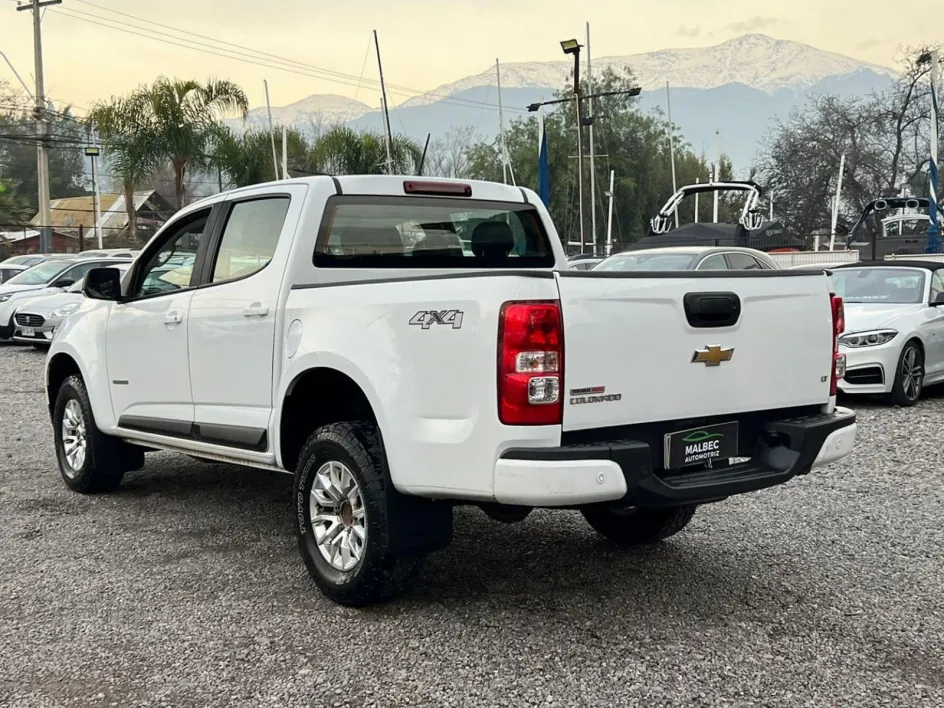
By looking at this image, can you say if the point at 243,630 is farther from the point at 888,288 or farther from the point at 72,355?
the point at 888,288

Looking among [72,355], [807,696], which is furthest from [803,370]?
[72,355]

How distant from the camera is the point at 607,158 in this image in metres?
66.5

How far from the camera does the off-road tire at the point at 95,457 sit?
6.60 m

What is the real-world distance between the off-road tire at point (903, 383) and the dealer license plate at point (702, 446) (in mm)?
6794

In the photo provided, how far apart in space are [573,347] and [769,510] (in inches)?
119

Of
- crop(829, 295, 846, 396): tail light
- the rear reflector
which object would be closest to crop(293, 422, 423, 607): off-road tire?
the rear reflector

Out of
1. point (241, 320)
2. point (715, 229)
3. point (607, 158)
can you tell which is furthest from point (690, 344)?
point (607, 158)

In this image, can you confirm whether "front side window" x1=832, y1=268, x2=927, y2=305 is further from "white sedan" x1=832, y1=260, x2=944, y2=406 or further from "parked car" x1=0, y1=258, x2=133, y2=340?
"parked car" x1=0, y1=258, x2=133, y2=340

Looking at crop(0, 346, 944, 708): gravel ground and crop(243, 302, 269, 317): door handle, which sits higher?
crop(243, 302, 269, 317): door handle

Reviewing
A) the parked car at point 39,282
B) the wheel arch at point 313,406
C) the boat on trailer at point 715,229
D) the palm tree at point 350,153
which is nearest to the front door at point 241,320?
the wheel arch at point 313,406

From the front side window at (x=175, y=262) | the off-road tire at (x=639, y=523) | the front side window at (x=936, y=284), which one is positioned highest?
the front side window at (x=175, y=262)

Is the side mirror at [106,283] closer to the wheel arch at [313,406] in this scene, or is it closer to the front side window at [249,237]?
the front side window at [249,237]

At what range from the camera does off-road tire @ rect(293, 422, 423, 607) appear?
4184 millimetres

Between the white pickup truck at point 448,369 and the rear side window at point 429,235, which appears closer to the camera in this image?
the white pickup truck at point 448,369
